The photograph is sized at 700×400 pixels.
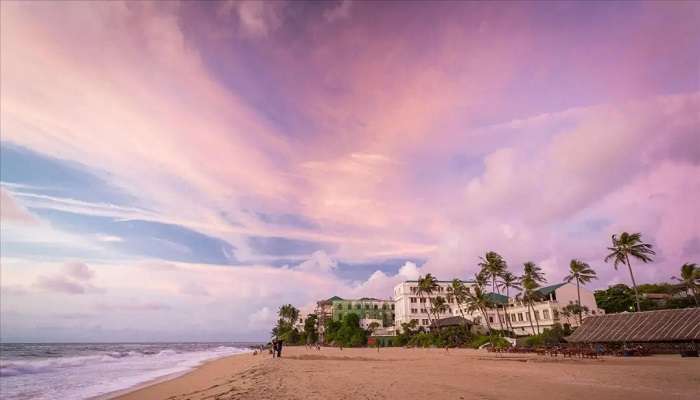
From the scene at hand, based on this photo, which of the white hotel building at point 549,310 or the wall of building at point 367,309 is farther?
the wall of building at point 367,309

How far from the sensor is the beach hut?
3203 cm

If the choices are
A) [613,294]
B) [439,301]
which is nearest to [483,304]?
[439,301]

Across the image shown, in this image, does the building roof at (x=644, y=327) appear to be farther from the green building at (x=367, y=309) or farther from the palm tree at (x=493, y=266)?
the green building at (x=367, y=309)

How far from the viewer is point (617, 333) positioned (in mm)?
37844

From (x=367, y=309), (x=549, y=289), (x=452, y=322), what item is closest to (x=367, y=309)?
(x=367, y=309)

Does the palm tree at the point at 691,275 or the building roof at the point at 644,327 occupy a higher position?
the palm tree at the point at 691,275

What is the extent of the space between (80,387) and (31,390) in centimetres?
253

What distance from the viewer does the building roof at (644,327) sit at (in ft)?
107

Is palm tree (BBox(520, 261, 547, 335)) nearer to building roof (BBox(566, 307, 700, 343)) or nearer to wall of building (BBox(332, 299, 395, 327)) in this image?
building roof (BBox(566, 307, 700, 343))

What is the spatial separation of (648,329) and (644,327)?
0.47 m

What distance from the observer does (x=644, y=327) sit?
36.2 meters

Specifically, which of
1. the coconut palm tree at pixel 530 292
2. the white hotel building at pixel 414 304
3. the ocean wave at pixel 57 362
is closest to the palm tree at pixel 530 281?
the coconut palm tree at pixel 530 292

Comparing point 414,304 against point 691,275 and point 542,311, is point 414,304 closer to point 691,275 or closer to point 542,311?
point 542,311

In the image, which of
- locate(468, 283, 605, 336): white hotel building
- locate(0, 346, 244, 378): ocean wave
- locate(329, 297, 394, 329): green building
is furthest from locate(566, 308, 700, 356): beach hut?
locate(329, 297, 394, 329): green building
